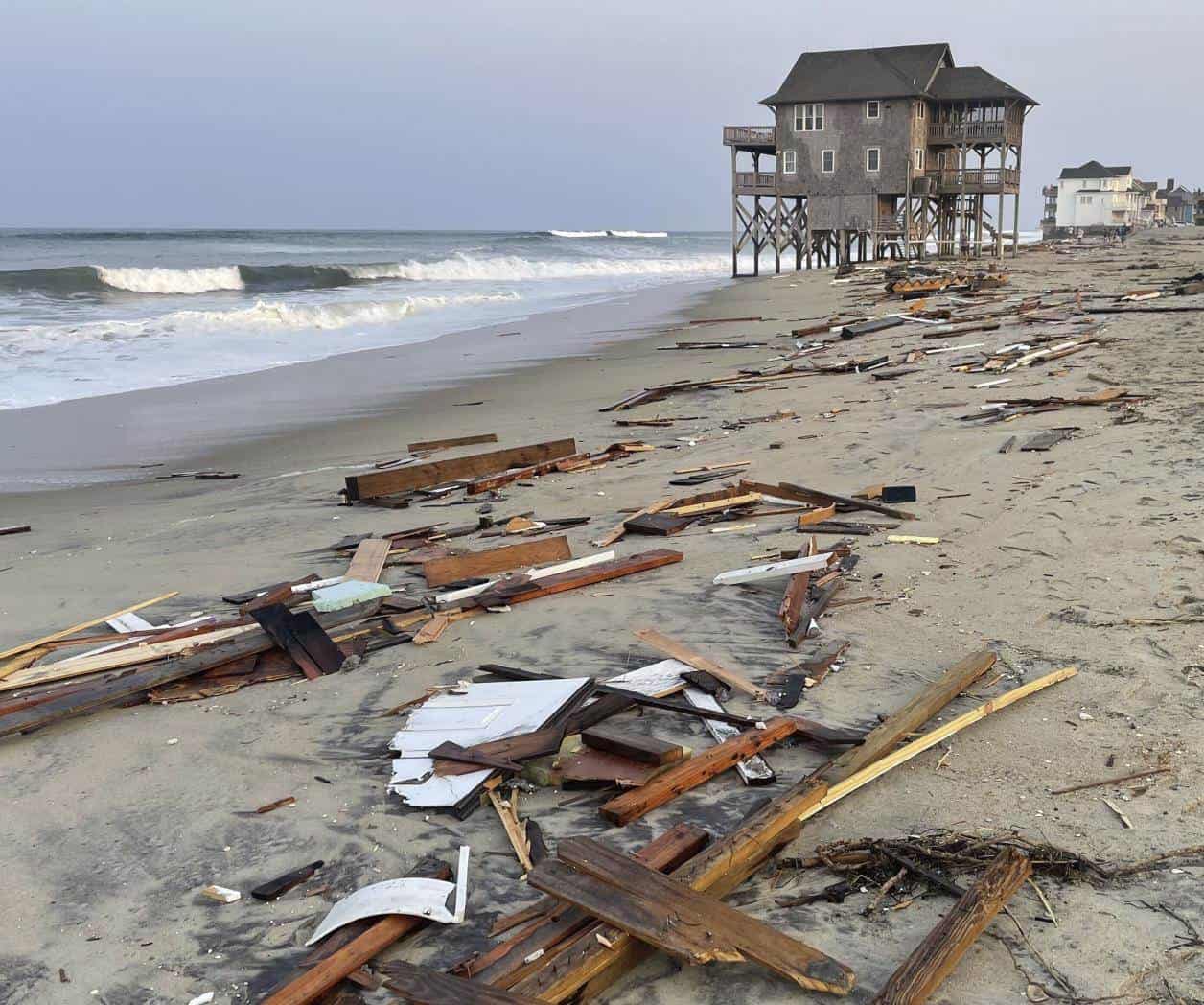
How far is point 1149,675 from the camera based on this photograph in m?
4.52

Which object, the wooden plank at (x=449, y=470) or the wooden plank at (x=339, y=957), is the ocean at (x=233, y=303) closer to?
the wooden plank at (x=449, y=470)

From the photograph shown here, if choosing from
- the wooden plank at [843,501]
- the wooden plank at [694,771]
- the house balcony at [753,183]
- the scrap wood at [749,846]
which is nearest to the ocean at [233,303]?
the house balcony at [753,183]

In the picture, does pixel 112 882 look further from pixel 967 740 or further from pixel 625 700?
pixel 967 740

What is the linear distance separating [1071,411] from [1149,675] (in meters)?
6.00

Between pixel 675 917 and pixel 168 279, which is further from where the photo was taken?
pixel 168 279

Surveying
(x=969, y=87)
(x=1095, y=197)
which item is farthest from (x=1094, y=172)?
(x=969, y=87)

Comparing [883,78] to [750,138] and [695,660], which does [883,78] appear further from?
[695,660]

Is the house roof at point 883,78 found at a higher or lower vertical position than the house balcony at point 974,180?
higher

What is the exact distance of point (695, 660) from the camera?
193 inches

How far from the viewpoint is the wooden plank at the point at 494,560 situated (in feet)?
21.6

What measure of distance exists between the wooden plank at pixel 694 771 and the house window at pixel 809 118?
4708 cm

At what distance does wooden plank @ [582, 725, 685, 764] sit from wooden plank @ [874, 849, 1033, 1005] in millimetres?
1164

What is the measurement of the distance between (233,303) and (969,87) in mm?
34525

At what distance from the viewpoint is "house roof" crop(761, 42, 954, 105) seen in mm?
45531
